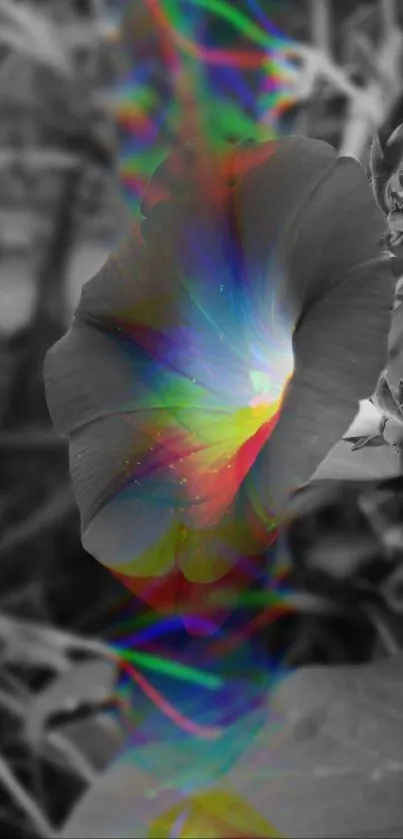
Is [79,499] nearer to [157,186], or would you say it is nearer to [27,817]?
[157,186]

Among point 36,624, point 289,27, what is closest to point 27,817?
point 36,624

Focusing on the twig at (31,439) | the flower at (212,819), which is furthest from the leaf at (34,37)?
the flower at (212,819)

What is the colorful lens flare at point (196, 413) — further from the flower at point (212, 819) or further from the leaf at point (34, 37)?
the leaf at point (34, 37)

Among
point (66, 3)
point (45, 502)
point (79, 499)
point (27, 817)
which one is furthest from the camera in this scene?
point (66, 3)

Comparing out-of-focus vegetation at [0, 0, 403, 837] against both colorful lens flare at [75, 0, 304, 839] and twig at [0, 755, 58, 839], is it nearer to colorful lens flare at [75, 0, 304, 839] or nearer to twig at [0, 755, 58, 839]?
twig at [0, 755, 58, 839]

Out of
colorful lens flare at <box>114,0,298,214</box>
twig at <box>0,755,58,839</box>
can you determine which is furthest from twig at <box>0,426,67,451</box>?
twig at <box>0,755,58,839</box>

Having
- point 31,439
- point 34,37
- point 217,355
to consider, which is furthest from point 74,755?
point 34,37

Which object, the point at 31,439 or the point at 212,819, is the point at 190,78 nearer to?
the point at 31,439
